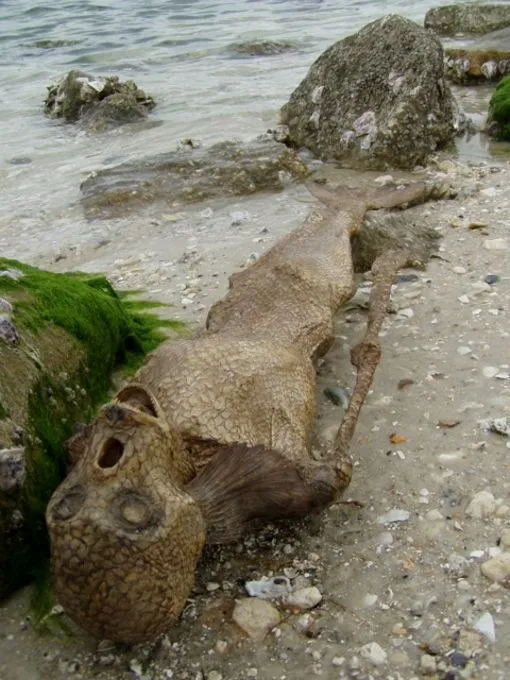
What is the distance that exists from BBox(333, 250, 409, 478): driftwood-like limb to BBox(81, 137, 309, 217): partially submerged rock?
3213mm

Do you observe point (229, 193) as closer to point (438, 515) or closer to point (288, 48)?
point (438, 515)

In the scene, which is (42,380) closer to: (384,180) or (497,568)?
(497,568)

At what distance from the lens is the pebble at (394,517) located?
3324 mm

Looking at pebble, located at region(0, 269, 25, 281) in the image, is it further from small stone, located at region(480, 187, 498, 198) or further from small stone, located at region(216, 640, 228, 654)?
small stone, located at region(480, 187, 498, 198)

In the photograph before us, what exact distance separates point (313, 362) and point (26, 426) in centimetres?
159

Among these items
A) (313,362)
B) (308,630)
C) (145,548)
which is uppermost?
(145,548)

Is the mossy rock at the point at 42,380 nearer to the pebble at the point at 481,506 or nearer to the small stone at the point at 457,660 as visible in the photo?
the small stone at the point at 457,660

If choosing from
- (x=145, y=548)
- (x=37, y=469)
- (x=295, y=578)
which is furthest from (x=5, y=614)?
(x=295, y=578)

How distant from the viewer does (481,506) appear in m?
3.31

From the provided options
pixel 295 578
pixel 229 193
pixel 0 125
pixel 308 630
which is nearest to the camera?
pixel 308 630

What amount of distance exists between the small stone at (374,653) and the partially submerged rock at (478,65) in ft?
33.8

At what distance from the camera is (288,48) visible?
51.0 ft

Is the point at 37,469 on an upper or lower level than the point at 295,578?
upper

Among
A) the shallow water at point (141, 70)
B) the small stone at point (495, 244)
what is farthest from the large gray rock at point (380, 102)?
the small stone at point (495, 244)
